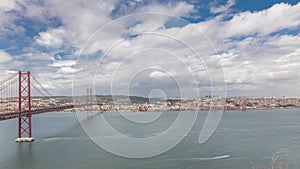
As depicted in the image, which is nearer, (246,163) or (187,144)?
(246,163)

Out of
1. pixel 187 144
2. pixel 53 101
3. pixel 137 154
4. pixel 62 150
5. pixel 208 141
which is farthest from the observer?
pixel 53 101

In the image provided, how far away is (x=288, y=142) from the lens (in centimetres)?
1266

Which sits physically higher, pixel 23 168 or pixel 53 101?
pixel 53 101

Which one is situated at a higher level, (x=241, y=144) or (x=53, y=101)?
(x=53, y=101)

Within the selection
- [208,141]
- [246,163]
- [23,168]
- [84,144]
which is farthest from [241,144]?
[23,168]

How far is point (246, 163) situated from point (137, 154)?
13.4ft

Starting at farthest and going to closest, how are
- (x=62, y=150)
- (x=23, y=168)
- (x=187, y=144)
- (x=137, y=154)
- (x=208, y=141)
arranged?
1. (x=208, y=141)
2. (x=187, y=144)
3. (x=62, y=150)
4. (x=137, y=154)
5. (x=23, y=168)

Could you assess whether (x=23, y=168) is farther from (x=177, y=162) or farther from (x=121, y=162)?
(x=177, y=162)

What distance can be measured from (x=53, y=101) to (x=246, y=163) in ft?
82.4

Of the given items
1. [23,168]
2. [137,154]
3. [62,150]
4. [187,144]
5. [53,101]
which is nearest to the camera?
[23,168]

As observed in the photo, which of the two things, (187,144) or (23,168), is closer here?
(23,168)

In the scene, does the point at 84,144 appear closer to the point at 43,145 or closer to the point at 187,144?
the point at 43,145

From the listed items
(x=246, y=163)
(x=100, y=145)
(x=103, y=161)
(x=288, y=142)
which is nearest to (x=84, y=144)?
(x=100, y=145)

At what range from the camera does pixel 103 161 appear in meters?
9.16
